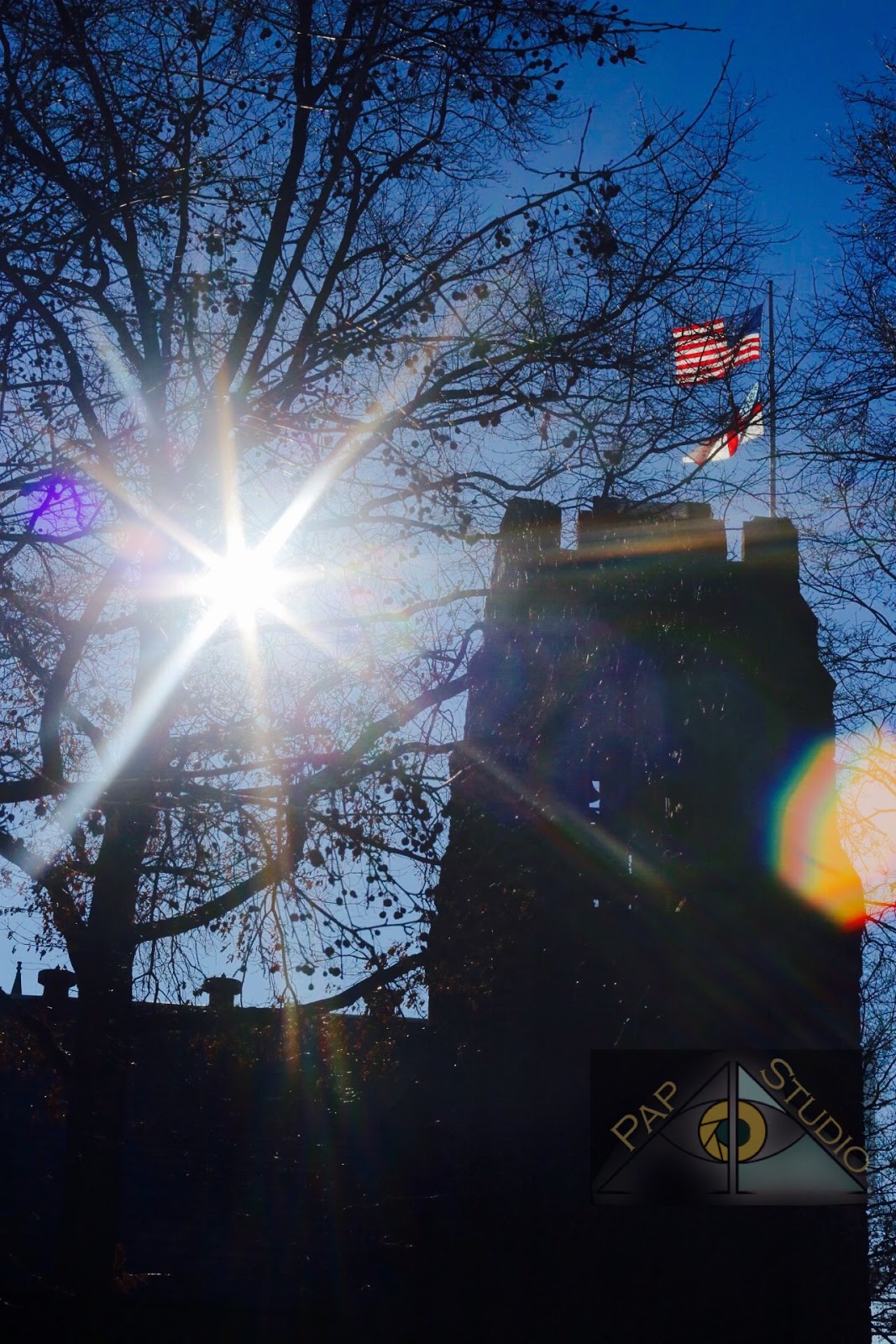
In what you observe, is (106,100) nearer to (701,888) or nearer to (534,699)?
(534,699)

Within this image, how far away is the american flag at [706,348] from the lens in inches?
344

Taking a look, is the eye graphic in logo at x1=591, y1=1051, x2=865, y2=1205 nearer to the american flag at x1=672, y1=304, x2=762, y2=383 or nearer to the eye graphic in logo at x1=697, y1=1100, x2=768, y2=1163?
the eye graphic in logo at x1=697, y1=1100, x2=768, y2=1163

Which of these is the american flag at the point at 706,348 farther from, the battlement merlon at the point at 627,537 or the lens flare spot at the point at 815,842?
the lens flare spot at the point at 815,842

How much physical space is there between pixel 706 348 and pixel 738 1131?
18.9 ft

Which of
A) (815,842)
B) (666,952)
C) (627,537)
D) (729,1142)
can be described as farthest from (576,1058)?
(729,1142)

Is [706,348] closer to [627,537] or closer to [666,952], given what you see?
[627,537]

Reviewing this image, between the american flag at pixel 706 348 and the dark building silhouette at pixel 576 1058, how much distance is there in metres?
2.64

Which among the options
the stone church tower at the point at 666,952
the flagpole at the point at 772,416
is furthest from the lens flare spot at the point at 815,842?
the flagpole at the point at 772,416

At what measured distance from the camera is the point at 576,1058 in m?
19.4

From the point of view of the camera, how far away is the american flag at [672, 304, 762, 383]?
28.7ft

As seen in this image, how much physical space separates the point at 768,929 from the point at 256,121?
1600 cm

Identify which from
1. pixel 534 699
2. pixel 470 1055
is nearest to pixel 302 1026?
pixel 534 699

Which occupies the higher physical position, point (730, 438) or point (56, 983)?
point (730, 438)

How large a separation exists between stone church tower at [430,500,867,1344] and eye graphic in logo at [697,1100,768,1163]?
4677mm
